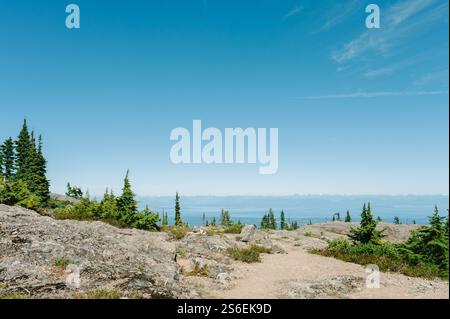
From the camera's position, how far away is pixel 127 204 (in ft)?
103

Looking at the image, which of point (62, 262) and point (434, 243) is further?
point (434, 243)

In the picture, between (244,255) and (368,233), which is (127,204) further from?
(368,233)

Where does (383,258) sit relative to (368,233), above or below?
below

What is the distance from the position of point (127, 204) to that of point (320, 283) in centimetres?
2196

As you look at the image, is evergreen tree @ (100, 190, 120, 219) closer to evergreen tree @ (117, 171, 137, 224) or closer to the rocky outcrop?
evergreen tree @ (117, 171, 137, 224)

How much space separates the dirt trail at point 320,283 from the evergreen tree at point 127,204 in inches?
585

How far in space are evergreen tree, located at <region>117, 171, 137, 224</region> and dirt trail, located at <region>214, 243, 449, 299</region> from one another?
585 inches

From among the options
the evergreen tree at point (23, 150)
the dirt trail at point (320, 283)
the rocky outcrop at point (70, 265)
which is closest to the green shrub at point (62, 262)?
the rocky outcrop at point (70, 265)

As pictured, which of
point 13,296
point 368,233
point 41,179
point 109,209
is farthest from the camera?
point 41,179

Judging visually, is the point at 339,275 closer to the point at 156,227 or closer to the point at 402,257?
the point at 402,257

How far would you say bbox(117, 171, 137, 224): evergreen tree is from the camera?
30703 millimetres

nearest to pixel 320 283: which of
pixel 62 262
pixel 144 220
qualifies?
pixel 62 262

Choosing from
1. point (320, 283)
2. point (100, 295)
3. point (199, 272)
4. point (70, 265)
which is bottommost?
point (199, 272)
